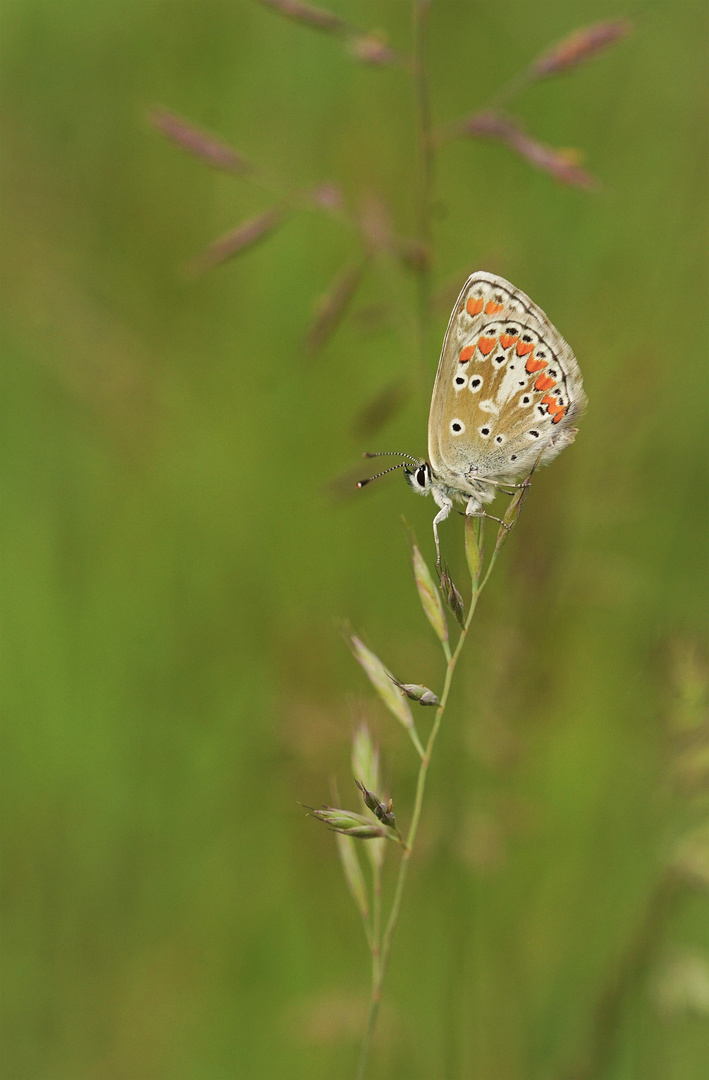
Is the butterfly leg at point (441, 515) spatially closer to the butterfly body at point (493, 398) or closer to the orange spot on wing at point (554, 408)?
the butterfly body at point (493, 398)

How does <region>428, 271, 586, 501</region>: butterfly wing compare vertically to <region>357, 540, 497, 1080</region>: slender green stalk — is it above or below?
above

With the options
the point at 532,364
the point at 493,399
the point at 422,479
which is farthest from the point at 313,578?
the point at 532,364

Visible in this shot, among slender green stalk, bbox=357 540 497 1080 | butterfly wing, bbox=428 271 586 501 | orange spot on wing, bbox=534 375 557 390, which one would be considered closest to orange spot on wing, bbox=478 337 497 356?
butterfly wing, bbox=428 271 586 501

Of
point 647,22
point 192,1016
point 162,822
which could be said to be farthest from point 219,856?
point 647,22

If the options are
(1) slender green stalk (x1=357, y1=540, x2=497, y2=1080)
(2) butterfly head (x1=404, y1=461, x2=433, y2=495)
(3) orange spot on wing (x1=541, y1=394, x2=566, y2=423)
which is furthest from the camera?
(2) butterfly head (x1=404, y1=461, x2=433, y2=495)

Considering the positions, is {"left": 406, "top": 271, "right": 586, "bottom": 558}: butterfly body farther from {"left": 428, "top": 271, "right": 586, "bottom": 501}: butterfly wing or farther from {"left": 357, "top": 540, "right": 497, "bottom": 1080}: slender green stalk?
{"left": 357, "top": 540, "right": 497, "bottom": 1080}: slender green stalk

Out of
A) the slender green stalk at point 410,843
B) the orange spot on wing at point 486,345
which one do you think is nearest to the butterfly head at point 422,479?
the orange spot on wing at point 486,345
